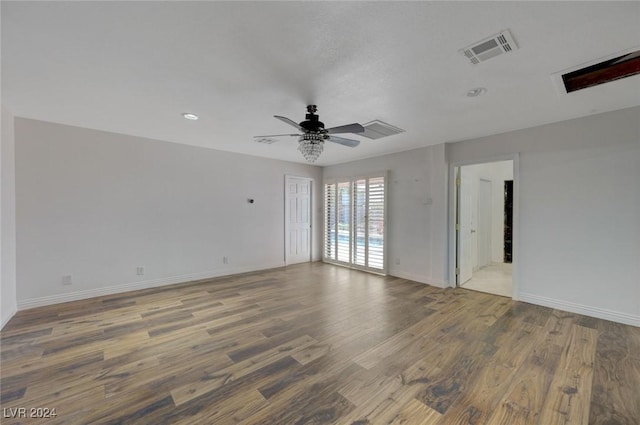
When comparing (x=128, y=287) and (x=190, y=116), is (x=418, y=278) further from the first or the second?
(x=128, y=287)

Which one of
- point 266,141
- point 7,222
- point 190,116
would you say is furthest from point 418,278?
point 7,222

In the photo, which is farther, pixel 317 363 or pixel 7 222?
pixel 7 222

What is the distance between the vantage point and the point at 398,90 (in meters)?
2.55

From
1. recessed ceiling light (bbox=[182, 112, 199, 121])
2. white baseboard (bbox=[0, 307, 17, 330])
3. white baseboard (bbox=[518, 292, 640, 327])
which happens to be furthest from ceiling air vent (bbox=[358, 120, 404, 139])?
white baseboard (bbox=[0, 307, 17, 330])

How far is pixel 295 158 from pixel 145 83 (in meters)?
3.70

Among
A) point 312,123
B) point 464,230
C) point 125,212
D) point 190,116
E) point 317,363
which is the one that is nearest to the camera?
point 317,363

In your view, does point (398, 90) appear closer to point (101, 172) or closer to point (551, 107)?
point (551, 107)

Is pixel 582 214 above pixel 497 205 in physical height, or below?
below

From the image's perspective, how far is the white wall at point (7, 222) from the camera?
3.00m

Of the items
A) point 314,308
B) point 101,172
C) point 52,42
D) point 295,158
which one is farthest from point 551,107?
point 101,172

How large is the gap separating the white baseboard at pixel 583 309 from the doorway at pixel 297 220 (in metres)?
4.54

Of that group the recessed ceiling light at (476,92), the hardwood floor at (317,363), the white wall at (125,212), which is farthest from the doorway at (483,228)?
the white wall at (125,212)

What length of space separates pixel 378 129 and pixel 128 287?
4865 mm

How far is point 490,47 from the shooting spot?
73.7 inches
